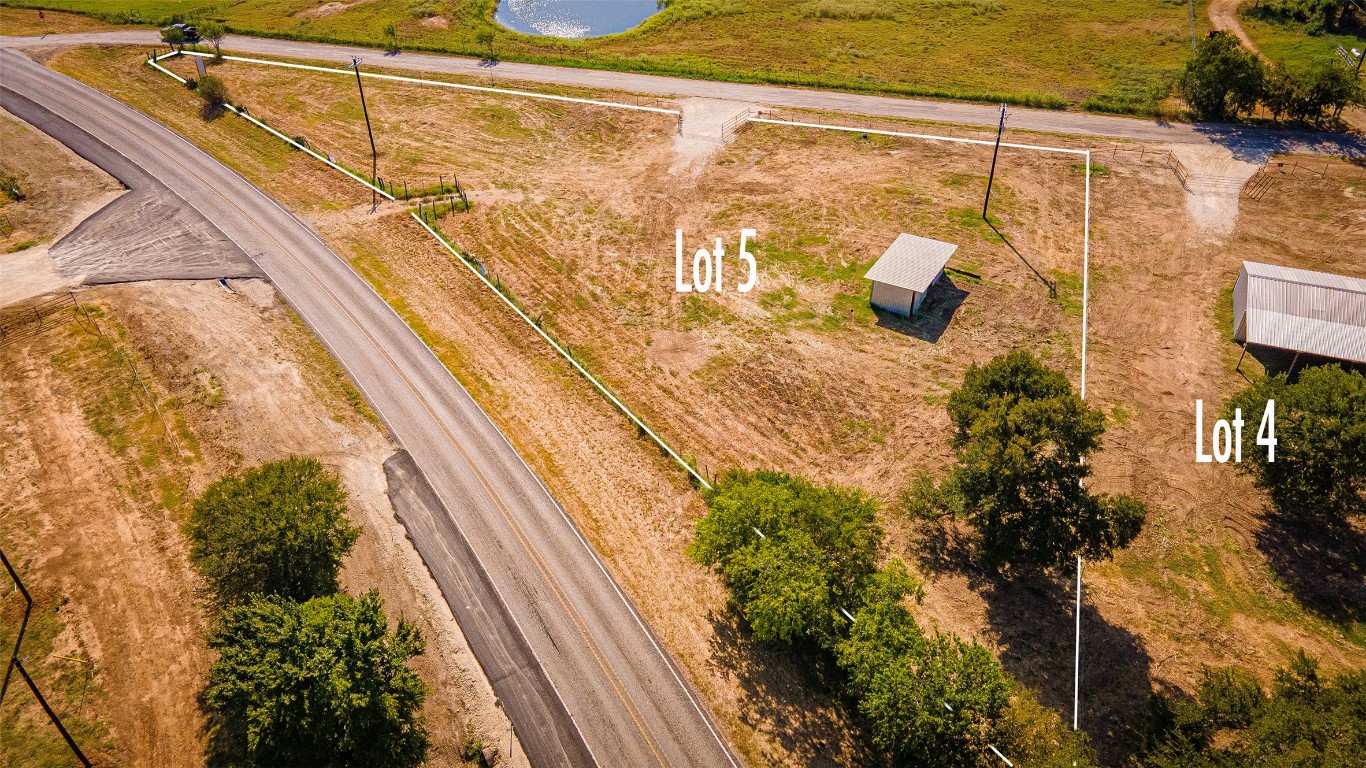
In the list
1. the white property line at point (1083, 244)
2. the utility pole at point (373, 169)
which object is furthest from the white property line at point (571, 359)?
the white property line at point (1083, 244)

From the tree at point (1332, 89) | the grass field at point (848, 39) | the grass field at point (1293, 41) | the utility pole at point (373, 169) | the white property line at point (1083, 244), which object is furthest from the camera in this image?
the grass field at point (848, 39)

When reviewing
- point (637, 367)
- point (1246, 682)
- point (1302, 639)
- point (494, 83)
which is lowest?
point (1302, 639)

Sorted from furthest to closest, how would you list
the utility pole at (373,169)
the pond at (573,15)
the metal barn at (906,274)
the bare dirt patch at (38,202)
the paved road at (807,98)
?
1. the pond at (573,15)
2. the paved road at (807,98)
3. the utility pole at (373,169)
4. the bare dirt patch at (38,202)
5. the metal barn at (906,274)

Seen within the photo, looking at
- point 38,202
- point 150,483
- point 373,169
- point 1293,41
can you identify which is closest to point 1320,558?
point 150,483

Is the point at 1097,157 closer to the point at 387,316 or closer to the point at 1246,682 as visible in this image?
the point at 1246,682

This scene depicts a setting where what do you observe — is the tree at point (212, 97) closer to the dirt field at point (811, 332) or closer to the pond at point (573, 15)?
the dirt field at point (811, 332)

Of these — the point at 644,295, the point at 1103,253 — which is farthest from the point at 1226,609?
the point at 644,295

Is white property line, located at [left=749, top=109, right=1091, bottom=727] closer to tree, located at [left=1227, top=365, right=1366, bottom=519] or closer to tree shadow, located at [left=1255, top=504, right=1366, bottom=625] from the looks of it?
tree shadow, located at [left=1255, top=504, right=1366, bottom=625]
